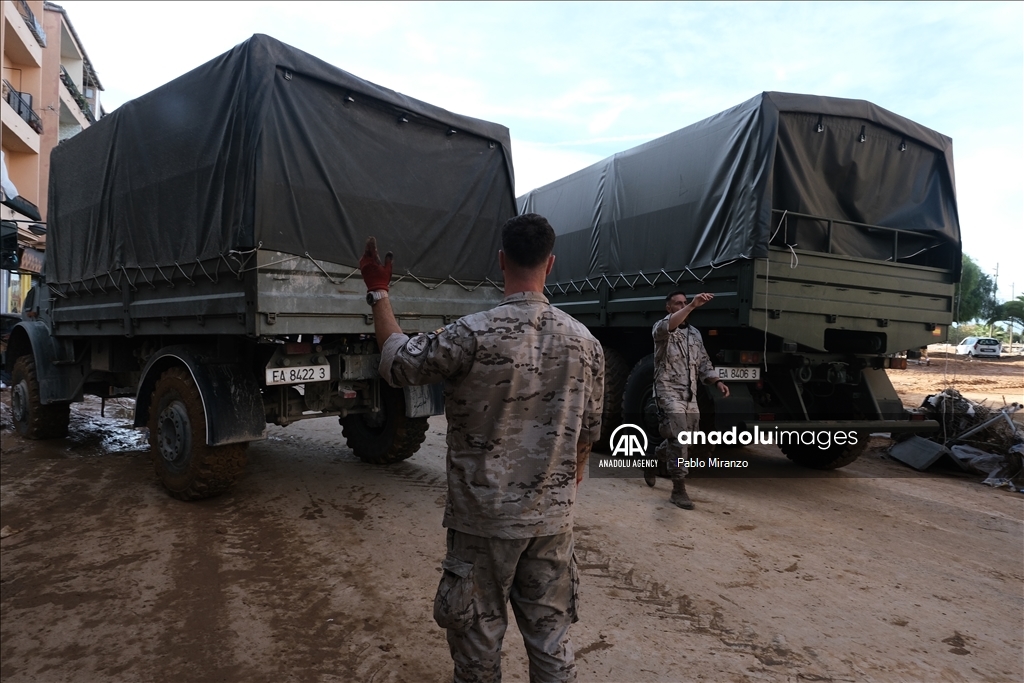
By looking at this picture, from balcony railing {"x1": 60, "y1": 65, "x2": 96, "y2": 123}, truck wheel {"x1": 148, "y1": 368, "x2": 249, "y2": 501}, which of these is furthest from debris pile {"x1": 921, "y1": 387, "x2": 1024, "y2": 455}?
balcony railing {"x1": 60, "y1": 65, "x2": 96, "y2": 123}

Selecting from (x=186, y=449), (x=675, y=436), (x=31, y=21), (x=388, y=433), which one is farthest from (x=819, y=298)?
(x=31, y=21)

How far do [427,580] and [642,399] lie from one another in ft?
11.3

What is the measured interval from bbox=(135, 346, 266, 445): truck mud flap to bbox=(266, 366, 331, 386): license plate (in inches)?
16.1

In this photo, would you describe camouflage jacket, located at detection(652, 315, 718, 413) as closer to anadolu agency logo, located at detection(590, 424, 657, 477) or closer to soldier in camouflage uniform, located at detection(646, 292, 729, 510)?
soldier in camouflage uniform, located at detection(646, 292, 729, 510)

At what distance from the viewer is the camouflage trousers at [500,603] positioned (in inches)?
69.3

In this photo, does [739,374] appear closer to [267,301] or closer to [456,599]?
[267,301]

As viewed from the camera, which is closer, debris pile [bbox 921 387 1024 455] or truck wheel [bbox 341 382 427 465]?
truck wheel [bbox 341 382 427 465]

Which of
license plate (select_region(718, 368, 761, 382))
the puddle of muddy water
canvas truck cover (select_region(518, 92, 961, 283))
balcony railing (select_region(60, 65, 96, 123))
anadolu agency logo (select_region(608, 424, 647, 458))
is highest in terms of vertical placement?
balcony railing (select_region(60, 65, 96, 123))

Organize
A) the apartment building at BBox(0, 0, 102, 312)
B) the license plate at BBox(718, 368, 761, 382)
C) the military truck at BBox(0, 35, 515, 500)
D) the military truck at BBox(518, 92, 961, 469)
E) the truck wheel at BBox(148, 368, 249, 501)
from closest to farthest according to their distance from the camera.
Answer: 1. the military truck at BBox(0, 35, 515, 500)
2. the truck wheel at BBox(148, 368, 249, 501)
3. the military truck at BBox(518, 92, 961, 469)
4. the license plate at BBox(718, 368, 761, 382)
5. the apartment building at BBox(0, 0, 102, 312)

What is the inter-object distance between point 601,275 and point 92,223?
16.6 ft

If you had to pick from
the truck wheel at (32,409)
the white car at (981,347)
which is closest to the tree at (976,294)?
the white car at (981,347)

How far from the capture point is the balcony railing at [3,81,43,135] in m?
17.7

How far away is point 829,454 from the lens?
6.16m

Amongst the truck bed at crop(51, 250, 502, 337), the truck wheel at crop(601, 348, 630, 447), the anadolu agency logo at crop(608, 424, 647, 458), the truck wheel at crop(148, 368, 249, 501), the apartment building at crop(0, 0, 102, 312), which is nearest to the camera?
the truck bed at crop(51, 250, 502, 337)
